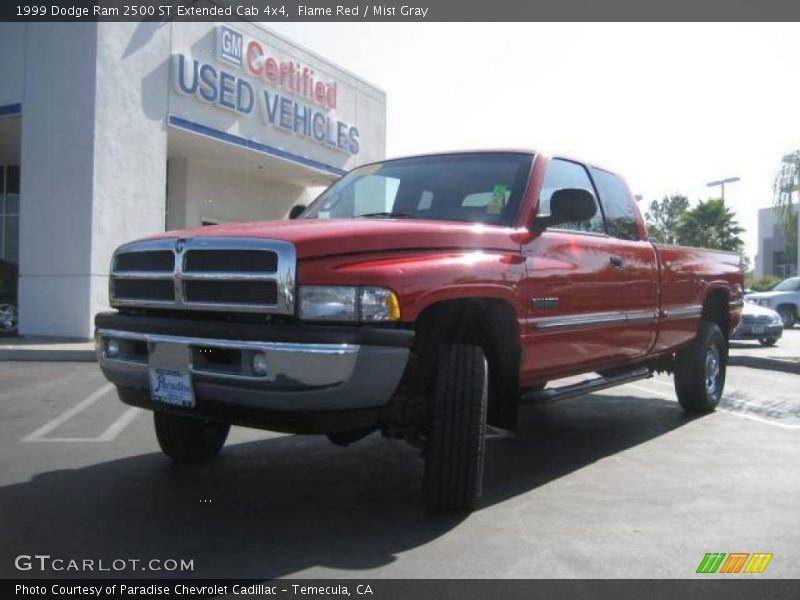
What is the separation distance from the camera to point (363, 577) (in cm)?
296

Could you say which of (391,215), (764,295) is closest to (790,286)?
(764,295)

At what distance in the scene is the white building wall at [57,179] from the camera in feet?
43.9

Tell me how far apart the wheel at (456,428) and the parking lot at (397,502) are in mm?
171

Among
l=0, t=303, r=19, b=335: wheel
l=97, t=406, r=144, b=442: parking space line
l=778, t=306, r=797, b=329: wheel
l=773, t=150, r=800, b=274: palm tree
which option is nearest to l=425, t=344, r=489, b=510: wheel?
l=97, t=406, r=144, b=442: parking space line

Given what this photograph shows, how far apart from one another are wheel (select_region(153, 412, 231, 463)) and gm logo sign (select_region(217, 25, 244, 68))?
42.8 ft

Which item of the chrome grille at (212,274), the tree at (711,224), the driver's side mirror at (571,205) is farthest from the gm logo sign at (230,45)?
the tree at (711,224)

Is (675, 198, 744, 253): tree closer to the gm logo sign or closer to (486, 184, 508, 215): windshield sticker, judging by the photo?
the gm logo sign

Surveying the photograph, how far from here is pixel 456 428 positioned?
3539mm

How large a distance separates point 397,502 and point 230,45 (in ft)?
47.7

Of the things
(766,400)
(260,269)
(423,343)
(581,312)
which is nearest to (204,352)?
(260,269)

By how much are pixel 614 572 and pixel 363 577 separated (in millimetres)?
1027

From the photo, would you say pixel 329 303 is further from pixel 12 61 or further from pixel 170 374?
pixel 12 61

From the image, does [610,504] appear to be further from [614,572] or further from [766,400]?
[766,400]

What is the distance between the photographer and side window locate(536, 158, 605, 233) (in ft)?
15.3
